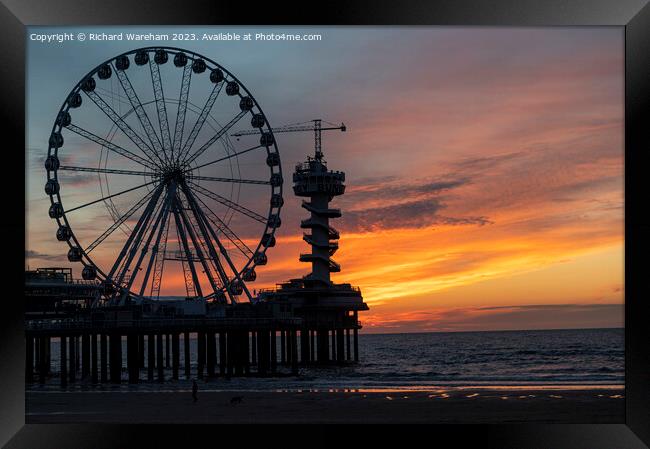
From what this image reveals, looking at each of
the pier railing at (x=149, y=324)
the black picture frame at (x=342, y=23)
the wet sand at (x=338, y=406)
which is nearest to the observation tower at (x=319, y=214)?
the pier railing at (x=149, y=324)

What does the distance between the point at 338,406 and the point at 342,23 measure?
13.2 m

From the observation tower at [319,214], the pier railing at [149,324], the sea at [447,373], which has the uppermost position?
the observation tower at [319,214]

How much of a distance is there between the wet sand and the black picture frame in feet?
13.8

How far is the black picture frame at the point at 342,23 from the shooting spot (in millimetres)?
18484

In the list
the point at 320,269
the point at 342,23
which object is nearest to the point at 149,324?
the point at 320,269

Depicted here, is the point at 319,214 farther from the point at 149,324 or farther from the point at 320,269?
the point at 149,324

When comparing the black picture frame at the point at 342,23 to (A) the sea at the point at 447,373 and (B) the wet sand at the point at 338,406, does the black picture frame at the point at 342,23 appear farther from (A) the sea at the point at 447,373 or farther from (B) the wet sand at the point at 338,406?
(A) the sea at the point at 447,373

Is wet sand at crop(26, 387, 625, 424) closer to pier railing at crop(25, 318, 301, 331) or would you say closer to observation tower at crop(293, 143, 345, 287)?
pier railing at crop(25, 318, 301, 331)

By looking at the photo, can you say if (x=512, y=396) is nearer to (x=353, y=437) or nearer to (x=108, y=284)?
(x=353, y=437)

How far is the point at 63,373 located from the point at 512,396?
59.8ft

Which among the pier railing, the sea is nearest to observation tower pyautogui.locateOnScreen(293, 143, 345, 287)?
the sea

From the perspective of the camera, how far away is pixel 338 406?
28.1 metres

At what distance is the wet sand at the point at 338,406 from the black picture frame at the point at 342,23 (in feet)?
13.8

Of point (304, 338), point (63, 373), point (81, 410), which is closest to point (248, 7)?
point (81, 410)
